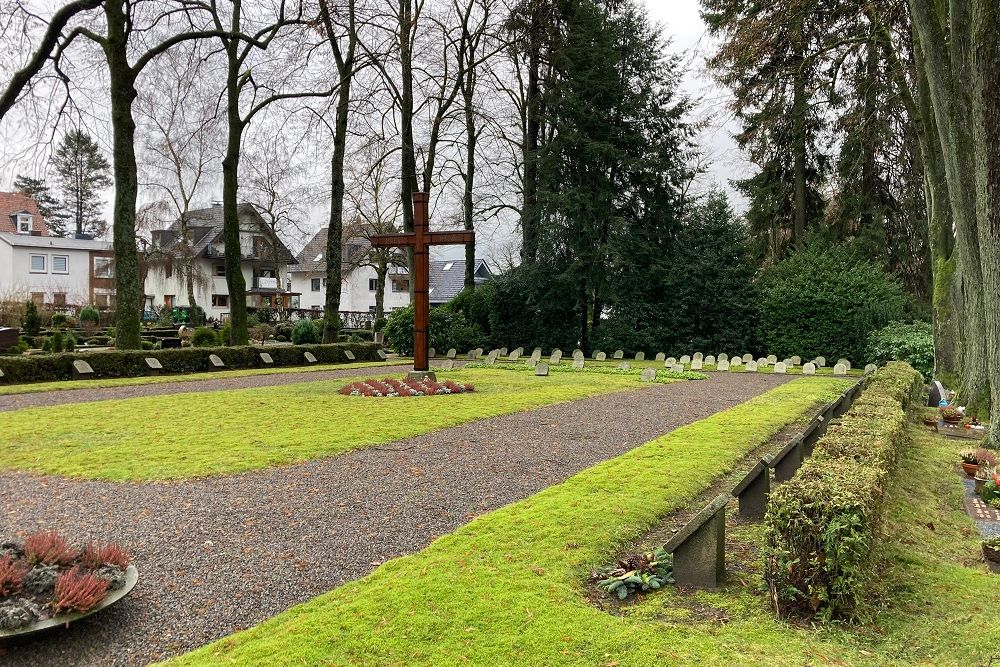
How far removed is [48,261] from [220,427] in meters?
51.8

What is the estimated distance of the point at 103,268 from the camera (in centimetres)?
5028

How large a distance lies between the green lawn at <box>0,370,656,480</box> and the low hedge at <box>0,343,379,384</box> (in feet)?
17.0

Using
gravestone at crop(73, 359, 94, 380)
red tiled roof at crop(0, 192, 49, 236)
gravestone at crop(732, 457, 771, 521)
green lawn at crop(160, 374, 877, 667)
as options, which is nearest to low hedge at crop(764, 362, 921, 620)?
green lawn at crop(160, 374, 877, 667)

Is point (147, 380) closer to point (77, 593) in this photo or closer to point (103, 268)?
point (77, 593)

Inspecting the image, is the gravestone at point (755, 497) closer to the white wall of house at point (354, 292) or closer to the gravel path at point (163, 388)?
the gravel path at point (163, 388)

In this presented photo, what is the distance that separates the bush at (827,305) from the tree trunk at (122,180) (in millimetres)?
22995

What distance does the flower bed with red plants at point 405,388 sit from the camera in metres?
15.6

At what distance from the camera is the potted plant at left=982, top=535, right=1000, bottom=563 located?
4746 millimetres

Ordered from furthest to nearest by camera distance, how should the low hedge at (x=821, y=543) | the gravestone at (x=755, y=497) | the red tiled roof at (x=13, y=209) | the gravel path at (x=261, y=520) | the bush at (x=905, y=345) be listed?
the red tiled roof at (x=13, y=209), the bush at (x=905, y=345), the gravestone at (x=755, y=497), the gravel path at (x=261, y=520), the low hedge at (x=821, y=543)

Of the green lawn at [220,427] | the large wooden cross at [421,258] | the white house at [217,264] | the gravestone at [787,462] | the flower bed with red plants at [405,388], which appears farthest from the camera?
the white house at [217,264]

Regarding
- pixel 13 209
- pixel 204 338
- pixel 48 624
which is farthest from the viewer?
pixel 13 209

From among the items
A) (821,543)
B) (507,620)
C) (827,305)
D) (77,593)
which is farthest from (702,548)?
(827,305)

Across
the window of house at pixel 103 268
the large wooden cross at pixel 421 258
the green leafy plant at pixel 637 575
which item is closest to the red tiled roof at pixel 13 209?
the window of house at pixel 103 268

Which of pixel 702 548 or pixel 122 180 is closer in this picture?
pixel 702 548
